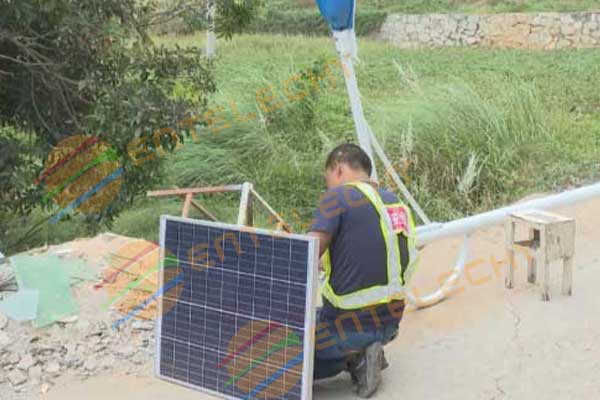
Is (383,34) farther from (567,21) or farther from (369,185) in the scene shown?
(369,185)

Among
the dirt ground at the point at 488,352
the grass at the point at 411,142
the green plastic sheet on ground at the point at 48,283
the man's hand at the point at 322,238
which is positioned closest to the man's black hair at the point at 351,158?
the man's hand at the point at 322,238

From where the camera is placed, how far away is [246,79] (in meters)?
10.4

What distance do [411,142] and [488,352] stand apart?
377cm

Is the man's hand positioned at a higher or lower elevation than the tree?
lower

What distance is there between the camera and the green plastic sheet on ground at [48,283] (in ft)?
16.5

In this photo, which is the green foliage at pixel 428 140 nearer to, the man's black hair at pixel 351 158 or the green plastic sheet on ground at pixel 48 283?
the green plastic sheet on ground at pixel 48 283

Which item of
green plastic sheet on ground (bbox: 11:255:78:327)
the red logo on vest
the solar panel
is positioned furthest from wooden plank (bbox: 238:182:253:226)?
green plastic sheet on ground (bbox: 11:255:78:327)

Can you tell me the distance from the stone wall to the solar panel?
13677 millimetres

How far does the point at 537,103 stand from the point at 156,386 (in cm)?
570

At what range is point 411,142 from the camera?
802 centimetres

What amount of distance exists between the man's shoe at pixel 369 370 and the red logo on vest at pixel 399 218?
0.54 m

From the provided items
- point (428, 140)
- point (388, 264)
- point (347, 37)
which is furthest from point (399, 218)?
point (428, 140)

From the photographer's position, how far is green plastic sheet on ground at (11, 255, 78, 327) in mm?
5035

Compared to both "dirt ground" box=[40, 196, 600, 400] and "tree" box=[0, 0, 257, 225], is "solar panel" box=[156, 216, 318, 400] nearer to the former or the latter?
"dirt ground" box=[40, 196, 600, 400]
